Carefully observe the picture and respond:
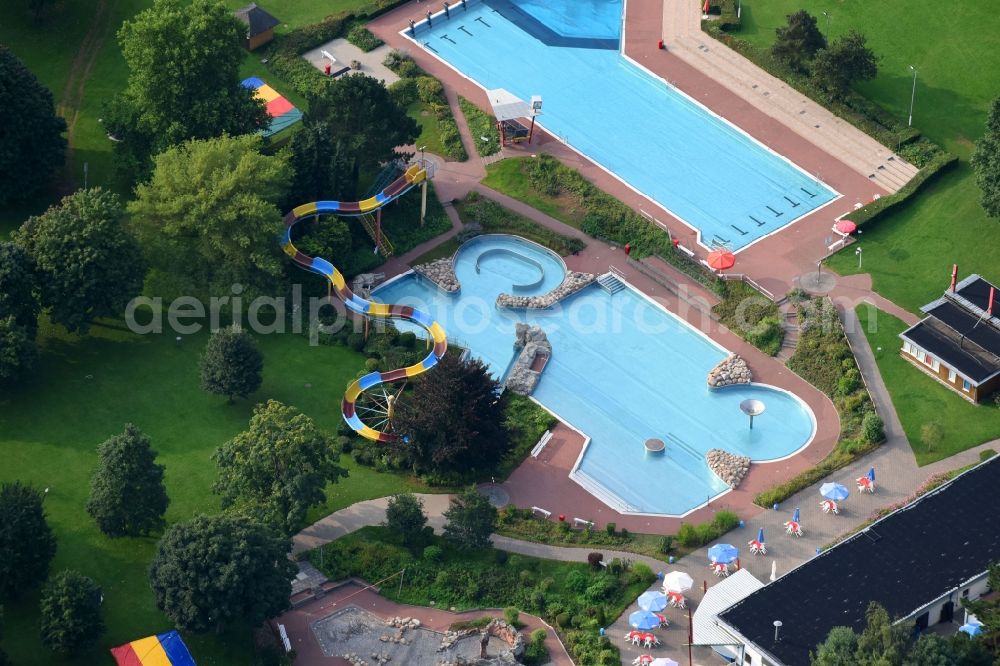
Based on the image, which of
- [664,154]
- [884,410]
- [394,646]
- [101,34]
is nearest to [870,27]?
[664,154]

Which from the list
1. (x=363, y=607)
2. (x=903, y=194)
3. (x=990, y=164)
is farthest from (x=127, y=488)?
(x=990, y=164)

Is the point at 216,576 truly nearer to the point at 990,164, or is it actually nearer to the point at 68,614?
the point at 68,614

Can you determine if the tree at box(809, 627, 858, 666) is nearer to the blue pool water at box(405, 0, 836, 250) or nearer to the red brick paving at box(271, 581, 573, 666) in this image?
the red brick paving at box(271, 581, 573, 666)

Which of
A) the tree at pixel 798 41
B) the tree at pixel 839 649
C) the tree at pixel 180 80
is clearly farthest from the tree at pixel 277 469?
the tree at pixel 798 41

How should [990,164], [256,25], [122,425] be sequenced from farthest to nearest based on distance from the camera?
[256,25], [990,164], [122,425]

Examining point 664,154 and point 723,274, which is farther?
point 664,154

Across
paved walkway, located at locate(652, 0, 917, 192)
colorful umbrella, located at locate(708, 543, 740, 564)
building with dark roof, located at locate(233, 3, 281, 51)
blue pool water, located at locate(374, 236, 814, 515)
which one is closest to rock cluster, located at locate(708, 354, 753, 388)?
blue pool water, located at locate(374, 236, 814, 515)

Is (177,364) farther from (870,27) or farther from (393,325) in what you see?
(870,27)
